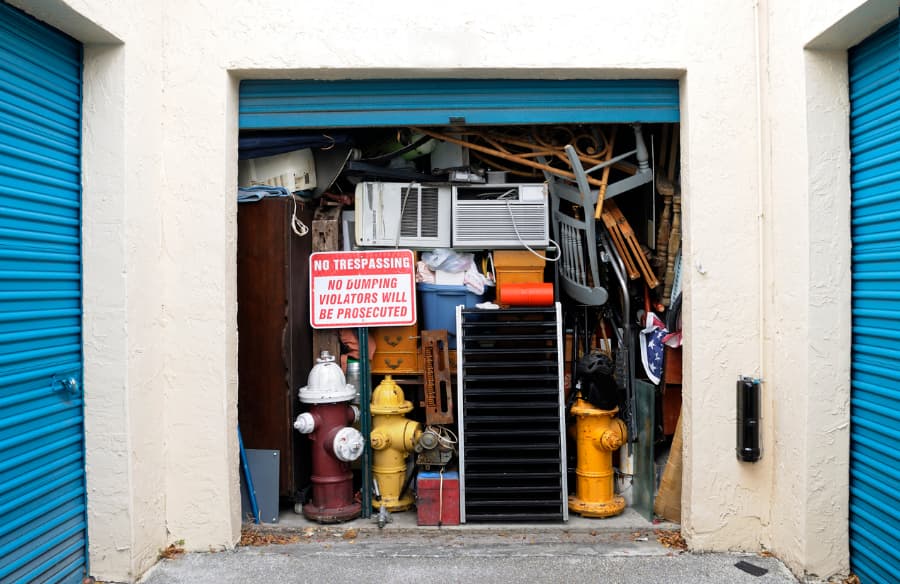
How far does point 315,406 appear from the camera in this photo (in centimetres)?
526

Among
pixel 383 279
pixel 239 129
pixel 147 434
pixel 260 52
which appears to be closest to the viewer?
pixel 147 434

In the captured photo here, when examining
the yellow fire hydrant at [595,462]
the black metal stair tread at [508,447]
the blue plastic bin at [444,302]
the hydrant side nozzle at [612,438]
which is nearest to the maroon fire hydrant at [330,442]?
the black metal stair tread at [508,447]

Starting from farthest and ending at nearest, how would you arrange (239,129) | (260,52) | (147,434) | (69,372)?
(239,129)
(260,52)
(147,434)
(69,372)

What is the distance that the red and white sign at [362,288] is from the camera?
217 inches

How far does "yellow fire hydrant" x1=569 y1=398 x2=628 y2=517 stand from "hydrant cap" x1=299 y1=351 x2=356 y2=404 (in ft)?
5.61

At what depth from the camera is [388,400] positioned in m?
5.42

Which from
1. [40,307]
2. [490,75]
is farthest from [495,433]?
[40,307]

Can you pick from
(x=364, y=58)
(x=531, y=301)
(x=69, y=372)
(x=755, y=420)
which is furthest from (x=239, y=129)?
(x=755, y=420)

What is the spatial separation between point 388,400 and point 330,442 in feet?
1.75

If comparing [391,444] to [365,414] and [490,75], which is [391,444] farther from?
[490,75]

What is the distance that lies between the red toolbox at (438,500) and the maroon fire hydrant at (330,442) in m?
0.50

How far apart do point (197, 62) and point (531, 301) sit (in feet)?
9.32

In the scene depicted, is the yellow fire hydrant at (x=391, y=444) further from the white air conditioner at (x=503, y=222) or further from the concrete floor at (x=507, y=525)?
the white air conditioner at (x=503, y=222)

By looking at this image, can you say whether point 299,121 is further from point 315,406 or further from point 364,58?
point 315,406
